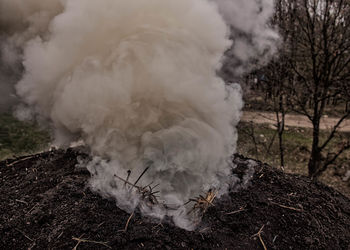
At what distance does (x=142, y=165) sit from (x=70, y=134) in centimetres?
92

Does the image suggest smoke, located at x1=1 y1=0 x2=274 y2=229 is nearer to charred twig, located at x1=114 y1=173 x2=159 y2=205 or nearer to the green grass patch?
charred twig, located at x1=114 y1=173 x2=159 y2=205

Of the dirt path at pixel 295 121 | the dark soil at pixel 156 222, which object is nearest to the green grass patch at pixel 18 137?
the dark soil at pixel 156 222

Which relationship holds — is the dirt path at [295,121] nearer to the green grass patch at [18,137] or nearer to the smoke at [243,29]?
the smoke at [243,29]

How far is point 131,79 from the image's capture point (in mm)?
2244

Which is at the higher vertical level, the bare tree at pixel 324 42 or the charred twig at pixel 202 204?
the bare tree at pixel 324 42

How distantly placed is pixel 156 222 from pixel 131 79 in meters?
1.12

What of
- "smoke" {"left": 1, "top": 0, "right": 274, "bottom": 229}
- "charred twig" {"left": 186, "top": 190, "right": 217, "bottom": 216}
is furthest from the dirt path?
"charred twig" {"left": 186, "top": 190, "right": 217, "bottom": 216}

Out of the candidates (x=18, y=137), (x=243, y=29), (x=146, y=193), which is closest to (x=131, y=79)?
(x=146, y=193)

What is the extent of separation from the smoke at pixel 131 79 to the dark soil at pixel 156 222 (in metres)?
0.20

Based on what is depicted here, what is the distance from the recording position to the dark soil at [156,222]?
1792 millimetres

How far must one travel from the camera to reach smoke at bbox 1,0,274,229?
224 centimetres

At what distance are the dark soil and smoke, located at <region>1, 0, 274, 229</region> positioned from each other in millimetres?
204

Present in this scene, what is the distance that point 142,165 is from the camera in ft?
7.44

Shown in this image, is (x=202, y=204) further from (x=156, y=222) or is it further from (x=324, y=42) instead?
(x=324, y=42)
